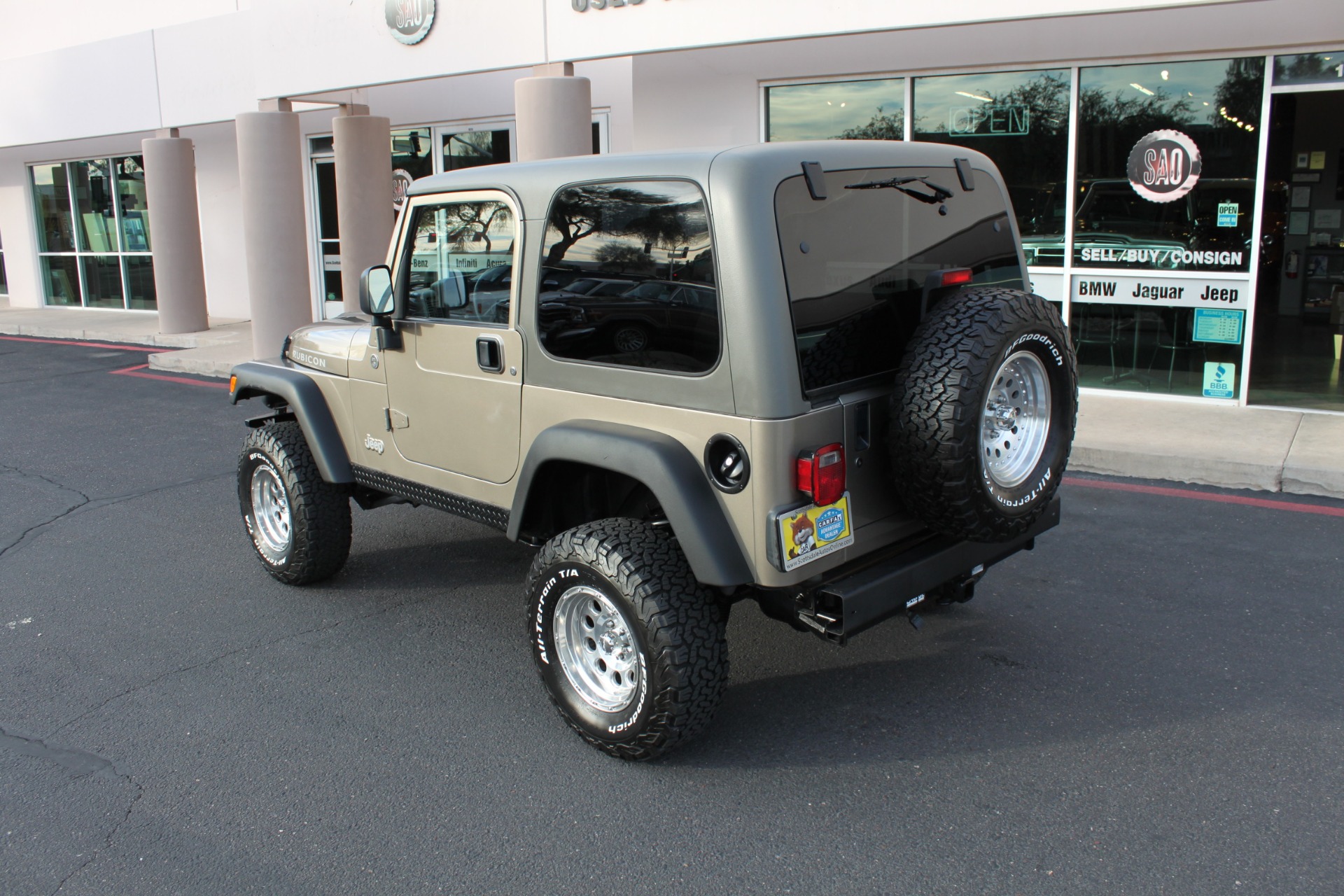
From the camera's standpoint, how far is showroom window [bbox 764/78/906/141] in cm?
948

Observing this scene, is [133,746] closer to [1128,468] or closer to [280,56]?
[1128,468]

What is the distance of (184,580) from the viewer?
5328mm

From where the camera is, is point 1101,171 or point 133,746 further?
point 1101,171

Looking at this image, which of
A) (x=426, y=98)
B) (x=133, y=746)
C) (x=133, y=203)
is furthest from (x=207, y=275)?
(x=133, y=746)

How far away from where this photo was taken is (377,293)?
14.1ft

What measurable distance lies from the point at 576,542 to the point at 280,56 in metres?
10.5

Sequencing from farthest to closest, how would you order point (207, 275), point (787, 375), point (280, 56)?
point (207, 275) < point (280, 56) < point (787, 375)

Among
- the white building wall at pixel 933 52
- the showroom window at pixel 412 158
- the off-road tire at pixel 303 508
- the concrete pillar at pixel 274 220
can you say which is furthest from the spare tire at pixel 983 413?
the concrete pillar at pixel 274 220

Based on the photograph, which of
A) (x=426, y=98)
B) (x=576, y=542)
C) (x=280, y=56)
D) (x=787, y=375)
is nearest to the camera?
(x=787, y=375)

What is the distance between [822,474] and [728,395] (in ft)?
1.26

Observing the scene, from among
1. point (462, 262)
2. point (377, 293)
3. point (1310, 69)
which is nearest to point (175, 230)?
point (377, 293)

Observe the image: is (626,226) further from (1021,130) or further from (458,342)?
(1021,130)

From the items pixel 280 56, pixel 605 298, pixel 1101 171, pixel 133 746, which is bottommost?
pixel 133 746

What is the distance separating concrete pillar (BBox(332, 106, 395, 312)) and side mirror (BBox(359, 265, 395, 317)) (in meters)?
8.59
